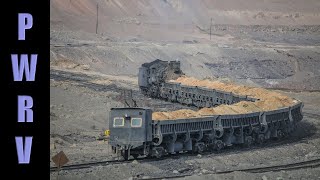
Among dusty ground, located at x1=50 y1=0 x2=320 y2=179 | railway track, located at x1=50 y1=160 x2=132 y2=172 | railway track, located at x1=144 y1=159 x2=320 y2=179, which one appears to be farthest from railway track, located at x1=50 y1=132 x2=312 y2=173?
railway track, located at x1=144 y1=159 x2=320 y2=179

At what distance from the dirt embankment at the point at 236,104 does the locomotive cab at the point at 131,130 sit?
1156mm

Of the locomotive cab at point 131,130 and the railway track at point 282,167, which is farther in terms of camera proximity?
the locomotive cab at point 131,130

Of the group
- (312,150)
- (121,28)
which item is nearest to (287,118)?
(312,150)

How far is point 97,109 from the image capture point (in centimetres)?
3828

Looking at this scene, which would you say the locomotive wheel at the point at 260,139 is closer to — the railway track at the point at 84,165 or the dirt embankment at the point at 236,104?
the dirt embankment at the point at 236,104

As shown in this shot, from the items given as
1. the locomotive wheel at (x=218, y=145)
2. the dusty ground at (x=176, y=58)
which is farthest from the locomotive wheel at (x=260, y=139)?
the locomotive wheel at (x=218, y=145)

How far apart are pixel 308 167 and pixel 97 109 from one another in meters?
17.2

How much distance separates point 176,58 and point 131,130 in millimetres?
52300

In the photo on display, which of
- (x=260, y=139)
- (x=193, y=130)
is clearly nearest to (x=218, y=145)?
(x=193, y=130)

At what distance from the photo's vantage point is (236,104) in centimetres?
3088

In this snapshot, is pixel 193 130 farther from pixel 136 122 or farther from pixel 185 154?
pixel 136 122

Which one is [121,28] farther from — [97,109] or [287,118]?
[287,118]

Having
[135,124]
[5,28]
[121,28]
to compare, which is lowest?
[135,124]

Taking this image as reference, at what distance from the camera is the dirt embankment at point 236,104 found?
1031 inches
